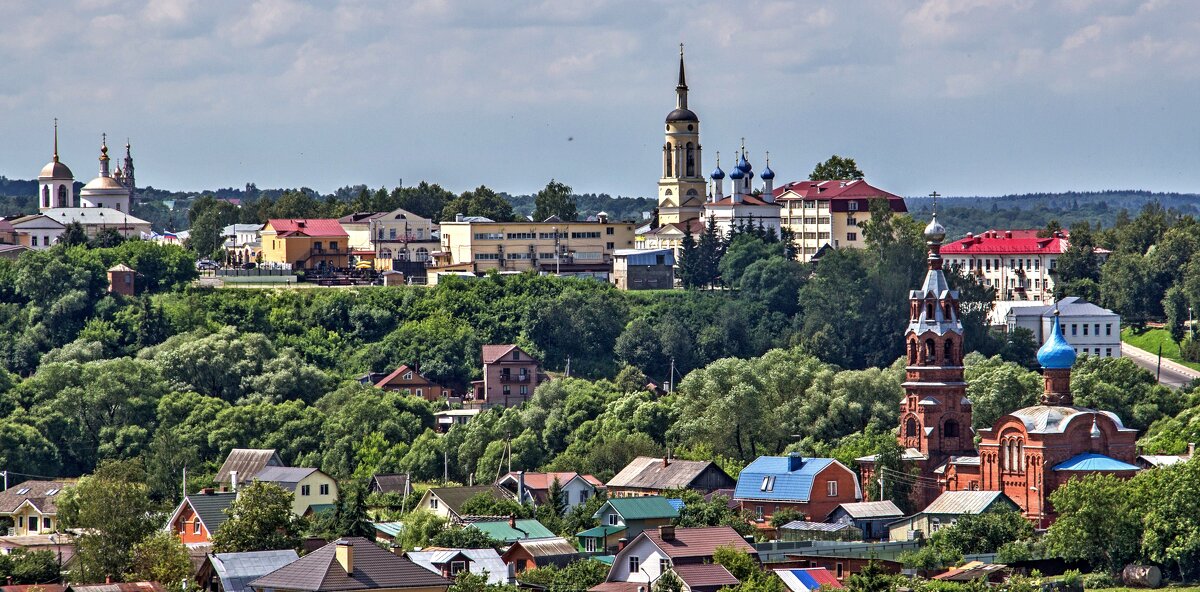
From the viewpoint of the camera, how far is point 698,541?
177 feet

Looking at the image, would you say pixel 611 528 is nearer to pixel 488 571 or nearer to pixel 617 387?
pixel 488 571

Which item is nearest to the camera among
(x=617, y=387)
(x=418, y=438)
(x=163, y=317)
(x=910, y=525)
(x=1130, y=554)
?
(x=1130, y=554)

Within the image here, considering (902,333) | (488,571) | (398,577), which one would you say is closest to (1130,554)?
(488,571)

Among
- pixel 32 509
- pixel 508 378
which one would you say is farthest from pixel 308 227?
pixel 32 509

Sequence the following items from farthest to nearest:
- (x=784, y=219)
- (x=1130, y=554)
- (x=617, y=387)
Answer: (x=784, y=219), (x=617, y=387), (x=1130, y=554)

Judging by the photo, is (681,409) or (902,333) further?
(902,333)

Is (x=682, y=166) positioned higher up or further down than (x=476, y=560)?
higher up

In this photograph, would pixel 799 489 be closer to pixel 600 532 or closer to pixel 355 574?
pixel 600 532

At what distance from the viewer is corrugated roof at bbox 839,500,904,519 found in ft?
216

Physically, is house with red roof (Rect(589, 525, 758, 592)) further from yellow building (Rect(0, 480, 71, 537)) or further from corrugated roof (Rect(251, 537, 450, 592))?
yellow building (Rect(0, 480, 71, 537))

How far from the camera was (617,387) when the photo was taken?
8912 cm

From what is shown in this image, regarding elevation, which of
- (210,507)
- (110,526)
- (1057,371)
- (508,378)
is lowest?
(210,507)

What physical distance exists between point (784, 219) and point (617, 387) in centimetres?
2612

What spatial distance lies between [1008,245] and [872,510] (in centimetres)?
4794
